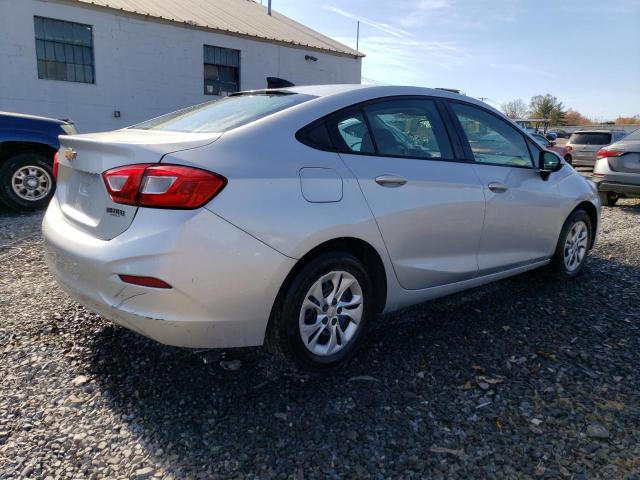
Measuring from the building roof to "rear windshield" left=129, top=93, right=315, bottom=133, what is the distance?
484 inches

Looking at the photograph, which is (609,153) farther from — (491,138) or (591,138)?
(591,138)

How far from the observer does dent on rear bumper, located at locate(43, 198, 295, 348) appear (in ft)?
7.62

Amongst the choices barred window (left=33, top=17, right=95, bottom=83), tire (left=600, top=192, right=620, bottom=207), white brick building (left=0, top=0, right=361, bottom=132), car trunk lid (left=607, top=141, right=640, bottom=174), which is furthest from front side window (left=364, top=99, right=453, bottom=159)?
barred window (left=33, top=17, right=95, bottom=83)

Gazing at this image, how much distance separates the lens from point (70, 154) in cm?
289

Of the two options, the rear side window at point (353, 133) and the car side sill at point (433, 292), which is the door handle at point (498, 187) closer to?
the car side sill at point (433, 292)

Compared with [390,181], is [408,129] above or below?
above

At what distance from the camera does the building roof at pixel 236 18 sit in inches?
587

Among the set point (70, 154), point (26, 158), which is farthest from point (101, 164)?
point (26, 158)

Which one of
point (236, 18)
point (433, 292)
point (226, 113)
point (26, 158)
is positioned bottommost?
point (433, 292)

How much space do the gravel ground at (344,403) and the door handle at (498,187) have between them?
3.01ft

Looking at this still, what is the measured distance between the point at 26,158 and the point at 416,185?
571cm

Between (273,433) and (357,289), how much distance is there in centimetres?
94

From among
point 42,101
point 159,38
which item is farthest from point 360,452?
point 159,38

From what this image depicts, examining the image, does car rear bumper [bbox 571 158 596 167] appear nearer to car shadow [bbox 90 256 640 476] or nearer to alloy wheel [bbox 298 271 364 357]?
car shadow [bbox 90 256 640 476]
